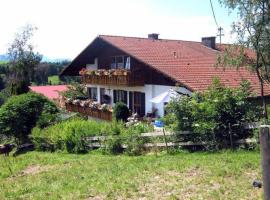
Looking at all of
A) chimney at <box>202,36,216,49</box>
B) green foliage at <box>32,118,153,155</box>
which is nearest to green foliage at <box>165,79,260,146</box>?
green foliage at <box>32,118,153,155</box>

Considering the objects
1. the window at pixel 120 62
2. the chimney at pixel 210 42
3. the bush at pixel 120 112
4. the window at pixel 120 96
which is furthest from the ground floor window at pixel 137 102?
the chimney at pixel 210 42

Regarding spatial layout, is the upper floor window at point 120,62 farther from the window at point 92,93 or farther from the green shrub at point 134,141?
the green shrub at point 134,141

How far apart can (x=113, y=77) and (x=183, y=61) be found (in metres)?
4.77

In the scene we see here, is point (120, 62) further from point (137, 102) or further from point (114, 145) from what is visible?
point (114, 145)

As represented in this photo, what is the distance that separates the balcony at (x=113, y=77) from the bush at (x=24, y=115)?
5454 mm

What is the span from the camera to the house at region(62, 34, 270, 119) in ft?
78.8

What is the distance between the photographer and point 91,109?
28609mm

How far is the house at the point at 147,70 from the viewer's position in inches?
945

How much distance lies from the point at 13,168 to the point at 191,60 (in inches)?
612

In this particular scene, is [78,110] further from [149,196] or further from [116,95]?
[149,196]

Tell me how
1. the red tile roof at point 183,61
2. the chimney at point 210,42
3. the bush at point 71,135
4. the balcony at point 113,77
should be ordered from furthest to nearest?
1. the chimney at point 210,42
2. the balcony at point 113,77
3. the red tile roof at point 183,61
4. the bush at point 71,135

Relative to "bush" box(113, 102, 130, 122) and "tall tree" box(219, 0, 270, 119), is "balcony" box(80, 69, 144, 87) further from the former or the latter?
"tall tree" box(219, 0, 270, 119)

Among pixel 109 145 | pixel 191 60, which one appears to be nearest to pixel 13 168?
pixel 109 145

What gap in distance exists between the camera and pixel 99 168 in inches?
468
